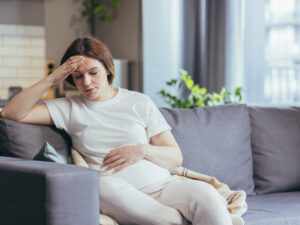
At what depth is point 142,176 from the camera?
2.04 m

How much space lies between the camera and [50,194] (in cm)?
158

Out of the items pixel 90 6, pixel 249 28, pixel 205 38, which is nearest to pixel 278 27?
pixel 249 28

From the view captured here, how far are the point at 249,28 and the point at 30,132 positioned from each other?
6.67 ft

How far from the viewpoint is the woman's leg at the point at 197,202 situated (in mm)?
1758

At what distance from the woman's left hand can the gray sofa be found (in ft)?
0.97

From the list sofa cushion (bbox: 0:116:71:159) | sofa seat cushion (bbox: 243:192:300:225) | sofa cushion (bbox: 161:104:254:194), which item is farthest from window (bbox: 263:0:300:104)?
sofa cushion (bbox: 0:116:71:159)

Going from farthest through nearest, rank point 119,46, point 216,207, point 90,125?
point 119,46 → point 90,125 → point 216,207

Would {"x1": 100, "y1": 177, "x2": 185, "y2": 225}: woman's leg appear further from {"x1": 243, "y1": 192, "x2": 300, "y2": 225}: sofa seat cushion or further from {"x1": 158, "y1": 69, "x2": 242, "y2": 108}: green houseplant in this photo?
{"x1": 158, "y1": 69, "x2": 242, "y2": 108}: green houseplant

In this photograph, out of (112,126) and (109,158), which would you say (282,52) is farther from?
(109,158)

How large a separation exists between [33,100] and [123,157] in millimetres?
447

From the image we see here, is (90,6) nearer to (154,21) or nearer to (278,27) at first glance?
(154,21)

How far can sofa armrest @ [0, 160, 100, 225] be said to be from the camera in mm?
1593

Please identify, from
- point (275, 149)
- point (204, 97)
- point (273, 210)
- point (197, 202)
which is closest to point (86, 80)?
point (197, 202)

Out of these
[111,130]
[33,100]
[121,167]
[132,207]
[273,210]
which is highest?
[33,100]
